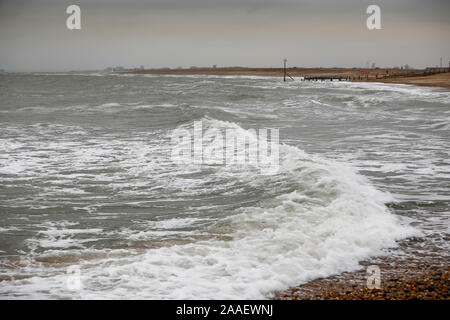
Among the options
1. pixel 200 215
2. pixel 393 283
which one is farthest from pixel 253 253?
pixel 200 215

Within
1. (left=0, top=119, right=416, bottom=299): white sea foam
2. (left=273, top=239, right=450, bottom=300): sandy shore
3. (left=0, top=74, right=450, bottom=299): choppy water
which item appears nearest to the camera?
(left=273, top=239, right=450, bottom=300): sandy shore

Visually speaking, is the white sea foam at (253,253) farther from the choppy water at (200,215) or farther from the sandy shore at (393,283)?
the sandy shore at (393,283)

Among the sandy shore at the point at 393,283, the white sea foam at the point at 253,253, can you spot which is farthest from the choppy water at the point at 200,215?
the sandy shore at the point at 393,283

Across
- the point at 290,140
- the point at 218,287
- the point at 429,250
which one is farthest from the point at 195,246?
the point at 290,140

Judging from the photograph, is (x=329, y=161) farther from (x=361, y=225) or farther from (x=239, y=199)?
(x=361, y=225)

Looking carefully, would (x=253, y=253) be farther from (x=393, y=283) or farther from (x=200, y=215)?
(x=200, y=215)

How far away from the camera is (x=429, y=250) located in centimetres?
580

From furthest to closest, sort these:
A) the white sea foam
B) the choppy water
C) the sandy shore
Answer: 1. the choppy water
2. the white sea foam
3. the sandy shore

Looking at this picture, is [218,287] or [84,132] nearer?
[218,287]

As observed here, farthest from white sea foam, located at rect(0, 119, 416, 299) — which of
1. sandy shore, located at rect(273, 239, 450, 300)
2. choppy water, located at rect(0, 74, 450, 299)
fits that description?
sandy shore, located at rect(273, 239, 450, 300)

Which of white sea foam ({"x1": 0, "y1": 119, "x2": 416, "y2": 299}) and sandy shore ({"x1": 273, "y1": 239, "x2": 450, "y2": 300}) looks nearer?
sandy shore ({"x1": 273, "y1": 239, "x2": 450, "y2": 300})

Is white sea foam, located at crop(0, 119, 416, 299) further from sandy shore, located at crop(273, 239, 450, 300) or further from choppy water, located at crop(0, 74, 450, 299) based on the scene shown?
sandy shore, located at crop(273, 239, 450, 300)
